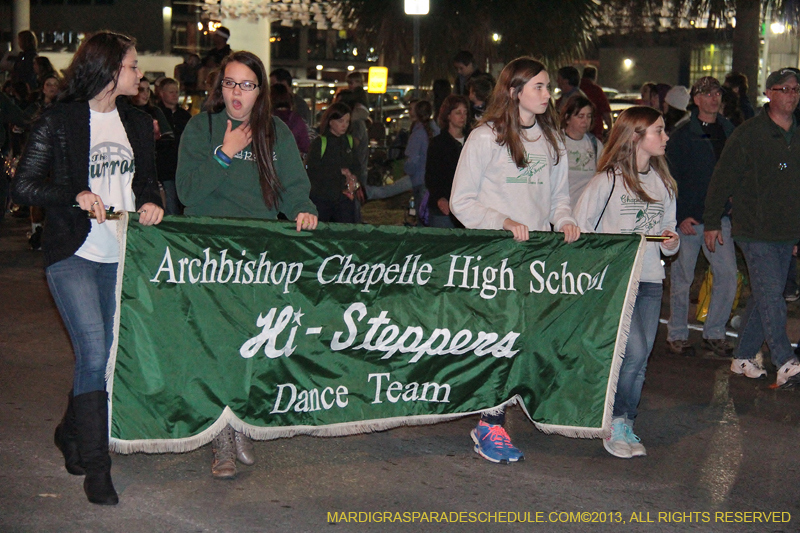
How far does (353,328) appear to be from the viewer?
16.5 feet

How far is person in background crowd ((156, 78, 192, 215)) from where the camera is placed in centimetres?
999

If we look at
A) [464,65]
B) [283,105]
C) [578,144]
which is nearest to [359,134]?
[464,65]

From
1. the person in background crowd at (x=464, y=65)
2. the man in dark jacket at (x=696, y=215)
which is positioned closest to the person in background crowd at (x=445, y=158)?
the man in dark jacket at (x=696, y=215)

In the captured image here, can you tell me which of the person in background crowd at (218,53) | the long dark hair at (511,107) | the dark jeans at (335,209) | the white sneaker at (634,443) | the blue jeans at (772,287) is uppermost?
the person in background crowd at (218,53)

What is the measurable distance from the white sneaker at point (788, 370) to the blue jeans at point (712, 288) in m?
0.99

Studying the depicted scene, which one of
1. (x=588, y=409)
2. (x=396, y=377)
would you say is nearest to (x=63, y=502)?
(x=396, y=377)

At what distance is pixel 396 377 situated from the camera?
511 cm

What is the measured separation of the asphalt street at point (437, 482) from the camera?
14.6ft

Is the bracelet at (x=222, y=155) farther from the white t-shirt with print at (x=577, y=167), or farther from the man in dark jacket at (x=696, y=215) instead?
the man in dark jacket at (x=696, y=215)

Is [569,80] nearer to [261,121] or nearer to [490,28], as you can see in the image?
[261,121]

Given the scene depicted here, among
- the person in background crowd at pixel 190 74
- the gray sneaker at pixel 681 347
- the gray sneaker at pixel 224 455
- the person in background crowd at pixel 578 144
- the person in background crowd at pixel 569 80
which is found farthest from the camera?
the person in background crowd at pixel 190 74

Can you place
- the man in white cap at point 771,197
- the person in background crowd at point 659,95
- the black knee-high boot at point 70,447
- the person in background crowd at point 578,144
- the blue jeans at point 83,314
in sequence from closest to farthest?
1. the blue jeans at point 83,314
2. the black knee-high boot at point 70,447
3. the man in white cap at point 771,197
4. the person in background crowd at point 578,144
5. the person in background crowd at point 659,95

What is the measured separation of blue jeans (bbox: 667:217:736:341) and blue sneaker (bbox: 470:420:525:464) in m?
3.10

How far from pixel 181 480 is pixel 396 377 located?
3.78 ft
